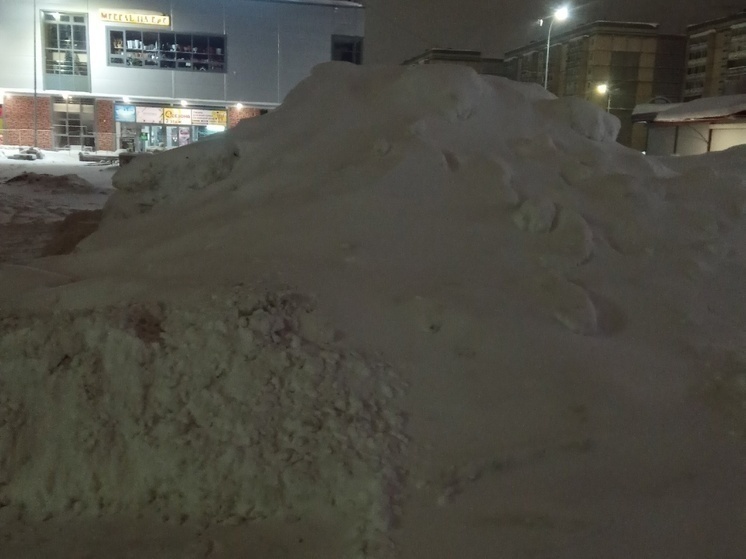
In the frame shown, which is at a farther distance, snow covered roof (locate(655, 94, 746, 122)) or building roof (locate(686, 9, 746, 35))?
building roof (locate(686, 9, 746, 35))

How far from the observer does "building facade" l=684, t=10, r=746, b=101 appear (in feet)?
111

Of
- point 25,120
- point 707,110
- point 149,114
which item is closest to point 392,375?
point 707,110

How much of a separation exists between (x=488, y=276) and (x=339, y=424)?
1.72m

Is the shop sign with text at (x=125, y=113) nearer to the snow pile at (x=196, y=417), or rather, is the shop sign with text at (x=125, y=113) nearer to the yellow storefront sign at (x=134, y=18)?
the yellow storefront sign at (x=134, y=18)

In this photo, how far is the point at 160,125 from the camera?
110 feet

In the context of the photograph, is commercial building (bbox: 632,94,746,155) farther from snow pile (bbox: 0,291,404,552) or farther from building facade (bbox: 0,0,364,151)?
snow pile (bbox: 0,291,404,552)

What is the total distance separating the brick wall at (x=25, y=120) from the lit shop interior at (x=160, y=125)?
3.31 meters

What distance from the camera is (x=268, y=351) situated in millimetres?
3812

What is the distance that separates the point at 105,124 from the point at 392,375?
3305 cm

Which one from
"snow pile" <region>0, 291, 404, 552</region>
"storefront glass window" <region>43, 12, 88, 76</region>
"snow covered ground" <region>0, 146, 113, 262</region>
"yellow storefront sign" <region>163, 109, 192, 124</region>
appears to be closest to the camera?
"snow pile" <region>0, 291, 404, 552</region>

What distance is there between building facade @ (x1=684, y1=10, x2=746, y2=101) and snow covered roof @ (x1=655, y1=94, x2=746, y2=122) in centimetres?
1237

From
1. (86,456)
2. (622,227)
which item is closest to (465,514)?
(86,456)

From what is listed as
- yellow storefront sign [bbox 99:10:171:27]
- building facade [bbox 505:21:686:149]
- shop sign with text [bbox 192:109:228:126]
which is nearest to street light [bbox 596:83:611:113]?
building facade [bbox 505:21:686:149]

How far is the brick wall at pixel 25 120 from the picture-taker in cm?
3184
